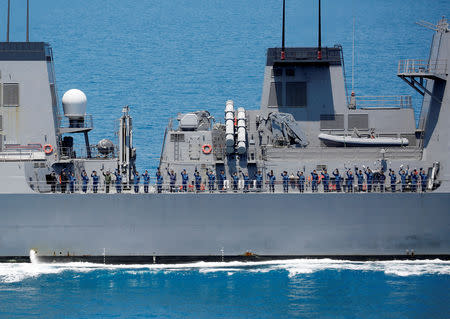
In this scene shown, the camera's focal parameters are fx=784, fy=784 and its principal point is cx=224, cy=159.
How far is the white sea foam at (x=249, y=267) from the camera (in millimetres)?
21906

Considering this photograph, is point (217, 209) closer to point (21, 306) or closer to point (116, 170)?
point (116, 170)

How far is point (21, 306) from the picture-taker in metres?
18.9

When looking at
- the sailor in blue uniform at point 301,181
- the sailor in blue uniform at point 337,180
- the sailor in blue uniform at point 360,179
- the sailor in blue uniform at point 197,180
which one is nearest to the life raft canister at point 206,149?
the sailor in blue uniform at point 197,180

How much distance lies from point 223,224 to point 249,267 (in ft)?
4.72

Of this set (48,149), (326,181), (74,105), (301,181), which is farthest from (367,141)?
(48,149)

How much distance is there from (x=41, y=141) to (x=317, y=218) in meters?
8.57

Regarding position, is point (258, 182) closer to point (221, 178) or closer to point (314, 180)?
point (221, 178)

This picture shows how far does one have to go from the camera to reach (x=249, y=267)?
73.6ft

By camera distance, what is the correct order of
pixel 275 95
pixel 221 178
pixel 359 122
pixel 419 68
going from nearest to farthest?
pixel 419 68 < pixel 221 178 < pixel 359 122 < pixel 275 95

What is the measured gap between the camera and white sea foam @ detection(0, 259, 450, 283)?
21.9 meters

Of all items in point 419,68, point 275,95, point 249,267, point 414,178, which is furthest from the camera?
point 275,95

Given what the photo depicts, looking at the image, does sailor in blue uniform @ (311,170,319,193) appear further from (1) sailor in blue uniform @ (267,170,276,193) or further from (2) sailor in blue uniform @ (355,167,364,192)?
(2) sailor in blue uniform @ (355,167,364,192)

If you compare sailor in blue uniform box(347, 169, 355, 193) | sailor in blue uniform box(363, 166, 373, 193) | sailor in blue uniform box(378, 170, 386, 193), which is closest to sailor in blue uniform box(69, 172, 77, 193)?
sailor in blue uniform box(347, 169, 355, 193)

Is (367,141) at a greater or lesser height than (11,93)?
lesser
